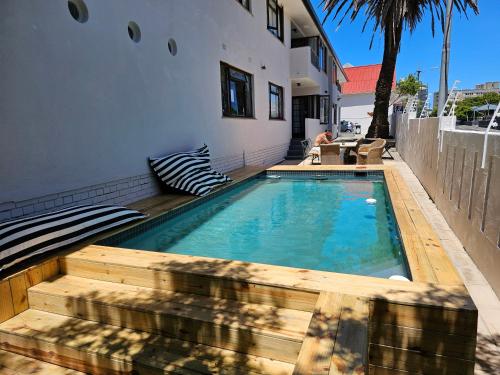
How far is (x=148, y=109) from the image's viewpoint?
543 centimetres

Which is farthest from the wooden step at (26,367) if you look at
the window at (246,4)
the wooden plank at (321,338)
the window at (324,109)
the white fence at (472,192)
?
the window at (324,109)

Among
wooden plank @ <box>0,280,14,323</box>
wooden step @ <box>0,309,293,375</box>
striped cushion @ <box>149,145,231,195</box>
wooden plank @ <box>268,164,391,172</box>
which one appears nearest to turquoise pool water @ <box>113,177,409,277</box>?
striped cushion @ <box>149,145,231,195</box>

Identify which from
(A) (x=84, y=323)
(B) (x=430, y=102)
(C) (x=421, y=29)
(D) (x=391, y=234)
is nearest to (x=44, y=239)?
(A) (x=84, y=323)

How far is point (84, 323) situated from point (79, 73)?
3035 millimetres

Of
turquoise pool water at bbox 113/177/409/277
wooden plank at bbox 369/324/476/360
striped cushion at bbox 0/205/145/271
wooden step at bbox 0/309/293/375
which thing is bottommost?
turquoise pool water at bbox 113/177/409/277

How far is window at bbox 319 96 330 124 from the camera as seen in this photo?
19188 mm

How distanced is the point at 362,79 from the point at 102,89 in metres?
36.0

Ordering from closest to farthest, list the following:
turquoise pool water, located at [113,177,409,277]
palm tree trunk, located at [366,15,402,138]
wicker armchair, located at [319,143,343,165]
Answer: turquoise pool water, located at [113,177,409,277]
wicker armchair, located at [319,143,343,165]
palm tree trunk, located at [366,15,402,138]

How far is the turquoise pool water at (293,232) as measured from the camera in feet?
12.2

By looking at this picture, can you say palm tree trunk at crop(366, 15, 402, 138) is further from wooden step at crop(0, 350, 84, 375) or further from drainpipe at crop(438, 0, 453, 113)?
wooden step at crop(0, 350, 84, 375)

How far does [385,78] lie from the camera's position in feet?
45.3

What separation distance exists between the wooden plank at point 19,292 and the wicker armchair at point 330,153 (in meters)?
8.37

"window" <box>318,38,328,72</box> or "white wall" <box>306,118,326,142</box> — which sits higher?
"window" <box>318,38,328,72</box>

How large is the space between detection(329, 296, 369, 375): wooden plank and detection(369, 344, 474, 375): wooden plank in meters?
0.34
